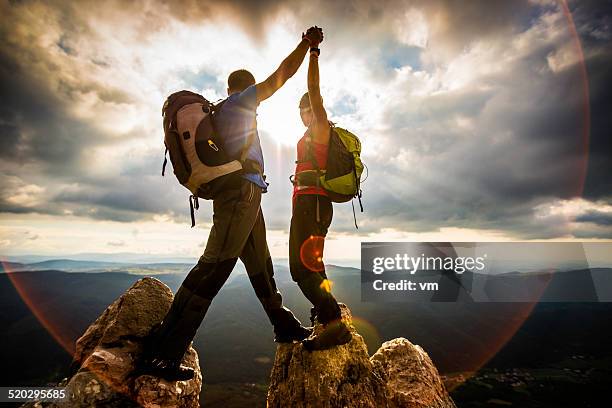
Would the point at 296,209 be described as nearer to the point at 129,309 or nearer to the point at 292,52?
the point at 292,52

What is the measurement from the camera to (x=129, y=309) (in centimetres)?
458

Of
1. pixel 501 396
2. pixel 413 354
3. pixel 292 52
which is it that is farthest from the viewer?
pixel 501 396

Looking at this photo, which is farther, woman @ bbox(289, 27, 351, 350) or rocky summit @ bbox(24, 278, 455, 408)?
woman @ bbox(289, 27, 351, 350)

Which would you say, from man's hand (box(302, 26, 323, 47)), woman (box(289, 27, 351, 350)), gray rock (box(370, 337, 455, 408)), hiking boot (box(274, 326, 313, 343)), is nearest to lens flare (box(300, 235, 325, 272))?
woman (box(289, 27, 351, 350))

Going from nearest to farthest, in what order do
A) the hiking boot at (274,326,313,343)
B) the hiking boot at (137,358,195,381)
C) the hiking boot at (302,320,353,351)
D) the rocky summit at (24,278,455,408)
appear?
the rocky summit at (24,278,455,408), the hiking boot at (137,358,195,381), the hiking boot at (302,320,353,351), the hiking boot at (274,326,313,343)

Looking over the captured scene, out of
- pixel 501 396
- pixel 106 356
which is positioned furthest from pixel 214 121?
pixel 501 396

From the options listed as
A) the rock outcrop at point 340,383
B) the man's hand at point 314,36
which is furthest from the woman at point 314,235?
the man's hand at point 314,36

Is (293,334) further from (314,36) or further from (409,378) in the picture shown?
(314,36)

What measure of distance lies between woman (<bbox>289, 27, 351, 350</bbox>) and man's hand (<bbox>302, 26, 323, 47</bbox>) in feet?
2.65

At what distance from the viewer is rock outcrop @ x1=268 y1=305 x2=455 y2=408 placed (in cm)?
473

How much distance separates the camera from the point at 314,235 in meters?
4.86

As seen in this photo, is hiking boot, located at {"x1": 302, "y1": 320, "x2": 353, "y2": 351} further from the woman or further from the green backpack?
the green backpack

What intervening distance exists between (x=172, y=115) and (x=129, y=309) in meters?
2.87

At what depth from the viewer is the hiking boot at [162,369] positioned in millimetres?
3637
